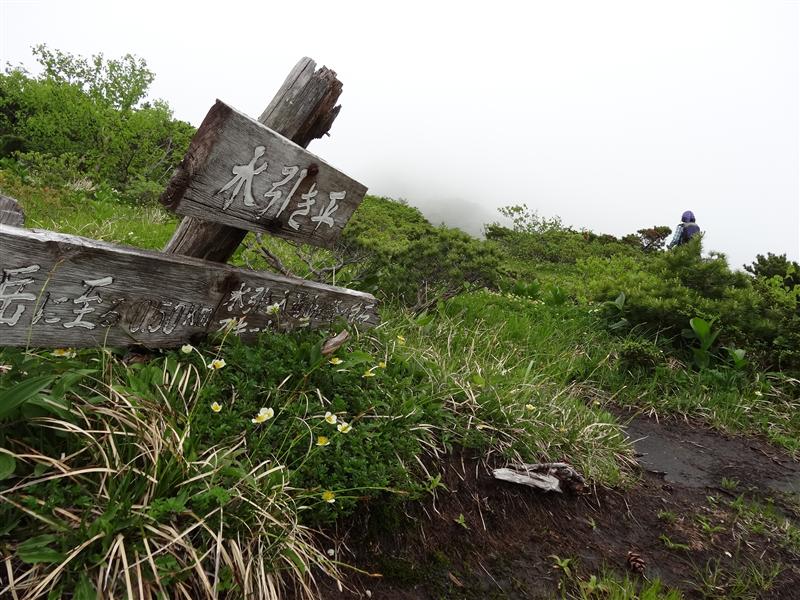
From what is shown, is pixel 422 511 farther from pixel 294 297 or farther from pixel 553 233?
pixel 553 233

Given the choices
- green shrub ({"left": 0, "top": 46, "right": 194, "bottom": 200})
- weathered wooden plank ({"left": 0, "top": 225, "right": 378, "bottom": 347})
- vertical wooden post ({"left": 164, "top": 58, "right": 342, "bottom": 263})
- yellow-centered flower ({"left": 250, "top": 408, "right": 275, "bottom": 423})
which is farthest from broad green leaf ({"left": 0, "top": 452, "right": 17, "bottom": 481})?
green shrub ({"left": 0, "top": 46, "right": 194, "bottom": 200})

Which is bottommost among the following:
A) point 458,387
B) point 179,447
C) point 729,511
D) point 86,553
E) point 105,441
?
point 86,553

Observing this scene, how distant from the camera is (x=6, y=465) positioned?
53.0 inches

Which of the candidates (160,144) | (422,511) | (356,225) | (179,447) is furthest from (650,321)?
(160,144)

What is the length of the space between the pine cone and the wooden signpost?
203 cm

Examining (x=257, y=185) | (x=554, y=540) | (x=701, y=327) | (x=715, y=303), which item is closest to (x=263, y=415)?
(x=257, y=185)

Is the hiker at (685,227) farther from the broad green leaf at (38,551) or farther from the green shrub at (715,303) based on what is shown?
the broad green leaf at (38,551)

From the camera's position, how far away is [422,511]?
87.4 inches

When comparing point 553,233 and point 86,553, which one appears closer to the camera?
point 86,553

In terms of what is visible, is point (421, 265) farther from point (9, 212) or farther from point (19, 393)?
point (19, 393)

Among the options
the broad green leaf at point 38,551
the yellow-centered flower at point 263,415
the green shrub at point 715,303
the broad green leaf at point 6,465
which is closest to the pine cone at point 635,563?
the yellow-centered flower at point 263,415

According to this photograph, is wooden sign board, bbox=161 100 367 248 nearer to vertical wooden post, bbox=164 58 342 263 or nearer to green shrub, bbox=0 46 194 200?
vertical wooden post, bbox=164 58 342 263

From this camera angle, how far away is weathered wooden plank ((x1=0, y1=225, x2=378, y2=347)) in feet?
5.06

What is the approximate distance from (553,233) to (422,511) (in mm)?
18211
